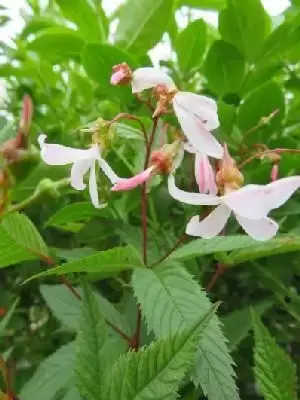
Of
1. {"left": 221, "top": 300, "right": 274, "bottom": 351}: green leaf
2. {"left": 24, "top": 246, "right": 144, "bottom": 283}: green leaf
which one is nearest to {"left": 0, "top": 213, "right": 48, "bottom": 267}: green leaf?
{"left": 24, "top": 246, "right": 144, "bottom": 283}: green leaf

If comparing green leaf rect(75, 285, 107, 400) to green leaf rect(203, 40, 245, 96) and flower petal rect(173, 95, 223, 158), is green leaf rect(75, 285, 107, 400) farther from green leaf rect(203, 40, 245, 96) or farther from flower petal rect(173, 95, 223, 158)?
green leaf rect(203, 40, 245, 96)

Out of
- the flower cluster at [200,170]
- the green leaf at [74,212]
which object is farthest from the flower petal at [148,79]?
the green leaf at [74,212]

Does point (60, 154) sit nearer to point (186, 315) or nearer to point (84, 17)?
point (186, 315)

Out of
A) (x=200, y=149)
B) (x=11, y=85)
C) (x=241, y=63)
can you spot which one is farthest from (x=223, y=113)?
(x=11, y=85)

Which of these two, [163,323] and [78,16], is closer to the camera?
[163,323]

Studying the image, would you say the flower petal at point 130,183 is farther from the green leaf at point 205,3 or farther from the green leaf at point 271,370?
the green leaf at point 205,3

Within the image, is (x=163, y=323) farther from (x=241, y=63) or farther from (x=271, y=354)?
(x=241, y=63)

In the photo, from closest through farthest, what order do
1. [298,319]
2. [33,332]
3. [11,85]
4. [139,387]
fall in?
1. [139,387]
2. [298,319]
3. [33,332]
4. [11,85]
